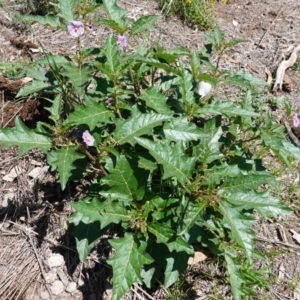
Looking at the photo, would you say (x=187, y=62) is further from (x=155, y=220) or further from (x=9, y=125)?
(x=155, y=220)

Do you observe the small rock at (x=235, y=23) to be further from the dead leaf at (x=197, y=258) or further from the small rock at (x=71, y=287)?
the small rock at (x=71, y=287)

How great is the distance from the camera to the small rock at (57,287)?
2.44 metres

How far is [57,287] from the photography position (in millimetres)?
2453

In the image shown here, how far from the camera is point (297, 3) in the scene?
14.2 feet

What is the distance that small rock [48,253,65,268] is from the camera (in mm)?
2520

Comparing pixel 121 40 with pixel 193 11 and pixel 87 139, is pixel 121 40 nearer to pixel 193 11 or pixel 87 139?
pixel 87 139

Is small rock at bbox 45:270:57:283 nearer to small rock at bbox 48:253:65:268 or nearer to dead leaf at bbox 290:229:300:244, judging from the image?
small rock at bbox 48:253:65:268

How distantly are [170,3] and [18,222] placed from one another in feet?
7.79

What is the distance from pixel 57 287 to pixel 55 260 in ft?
0.52

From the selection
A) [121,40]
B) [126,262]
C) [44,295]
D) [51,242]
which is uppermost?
[121,40]

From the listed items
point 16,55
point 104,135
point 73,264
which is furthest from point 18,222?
point 16,55

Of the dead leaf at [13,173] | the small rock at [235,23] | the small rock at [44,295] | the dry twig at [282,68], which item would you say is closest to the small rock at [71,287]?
the small rock at [44,295]

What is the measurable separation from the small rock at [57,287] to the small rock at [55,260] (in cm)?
10

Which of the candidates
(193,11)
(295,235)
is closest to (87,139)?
(295,235)
